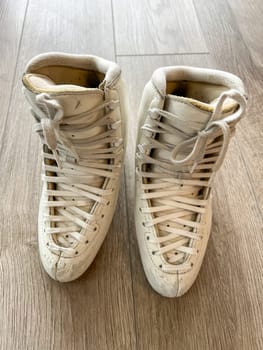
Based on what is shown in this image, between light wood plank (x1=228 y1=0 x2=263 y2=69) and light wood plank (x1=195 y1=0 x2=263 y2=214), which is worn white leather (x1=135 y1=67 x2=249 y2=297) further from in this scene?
light wood plank (x1=228 y1=0 x2=263 y2=69)

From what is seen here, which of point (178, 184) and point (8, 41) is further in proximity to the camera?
point (8, 41)

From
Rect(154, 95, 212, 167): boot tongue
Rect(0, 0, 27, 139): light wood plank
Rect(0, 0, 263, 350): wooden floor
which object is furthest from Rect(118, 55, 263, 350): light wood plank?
Rect(0, 0, 27, 139): light wood plank

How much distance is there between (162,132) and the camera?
1.73 feet

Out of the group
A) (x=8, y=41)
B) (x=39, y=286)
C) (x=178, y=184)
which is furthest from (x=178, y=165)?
(x=8, y=41)

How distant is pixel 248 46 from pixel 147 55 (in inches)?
10.1

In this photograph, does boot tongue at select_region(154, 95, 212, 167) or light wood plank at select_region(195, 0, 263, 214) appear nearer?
boot tongue at select_region(154, 95, 212, 167)

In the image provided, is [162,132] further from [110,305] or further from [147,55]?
[147,55]

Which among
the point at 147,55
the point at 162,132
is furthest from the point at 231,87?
the point at 147,55

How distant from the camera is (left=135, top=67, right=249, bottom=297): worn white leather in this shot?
488 mm

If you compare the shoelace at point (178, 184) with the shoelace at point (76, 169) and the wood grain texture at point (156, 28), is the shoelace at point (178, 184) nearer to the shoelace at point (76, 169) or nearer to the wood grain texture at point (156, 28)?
the shoelace at point (76, 169)

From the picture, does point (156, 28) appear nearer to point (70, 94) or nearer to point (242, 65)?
point (242, 65)

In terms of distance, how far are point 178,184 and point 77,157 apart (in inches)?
5.9

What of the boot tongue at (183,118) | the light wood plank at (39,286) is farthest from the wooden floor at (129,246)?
the boot tongue at (183,118)

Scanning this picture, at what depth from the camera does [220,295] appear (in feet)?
1.82
